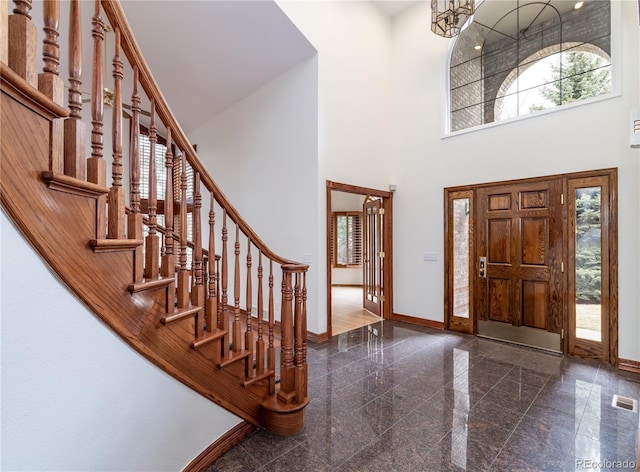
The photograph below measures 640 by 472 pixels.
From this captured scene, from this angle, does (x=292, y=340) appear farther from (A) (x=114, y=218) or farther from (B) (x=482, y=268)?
(B) (x=482, y=268)

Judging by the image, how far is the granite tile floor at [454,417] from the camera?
6.16ft

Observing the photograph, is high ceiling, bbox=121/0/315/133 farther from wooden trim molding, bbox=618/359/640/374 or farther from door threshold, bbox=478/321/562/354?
wooden trim molding, bbox=618/359/640/374

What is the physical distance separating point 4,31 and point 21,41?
0.04 meters

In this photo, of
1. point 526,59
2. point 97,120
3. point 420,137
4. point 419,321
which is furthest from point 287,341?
point 526,59

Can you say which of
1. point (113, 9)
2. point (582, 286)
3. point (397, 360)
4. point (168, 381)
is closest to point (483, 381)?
point (397, 360)

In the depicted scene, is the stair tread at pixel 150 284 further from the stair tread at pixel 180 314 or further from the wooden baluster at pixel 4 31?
the wooden baluster at pixel 4 31

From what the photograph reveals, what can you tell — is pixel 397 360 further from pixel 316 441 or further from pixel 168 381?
pixel 168 381

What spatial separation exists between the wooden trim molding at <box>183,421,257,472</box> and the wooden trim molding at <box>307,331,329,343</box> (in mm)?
1888

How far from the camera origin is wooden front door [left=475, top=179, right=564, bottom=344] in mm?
3637

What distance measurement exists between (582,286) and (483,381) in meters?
1.74

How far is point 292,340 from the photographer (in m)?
2.14

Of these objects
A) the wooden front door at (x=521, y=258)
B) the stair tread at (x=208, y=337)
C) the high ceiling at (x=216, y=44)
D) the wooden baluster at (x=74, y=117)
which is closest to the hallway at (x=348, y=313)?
the wooden front door at (x=521, y=258)

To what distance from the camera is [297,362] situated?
214 centimetres

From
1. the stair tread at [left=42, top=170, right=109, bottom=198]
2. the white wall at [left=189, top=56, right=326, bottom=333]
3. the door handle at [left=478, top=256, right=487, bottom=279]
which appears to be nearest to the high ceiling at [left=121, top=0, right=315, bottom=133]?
the white wall at [left=189, top=56, right=326, bottom=333]
